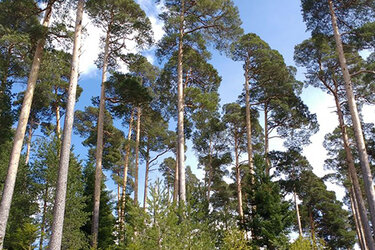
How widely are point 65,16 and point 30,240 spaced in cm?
790

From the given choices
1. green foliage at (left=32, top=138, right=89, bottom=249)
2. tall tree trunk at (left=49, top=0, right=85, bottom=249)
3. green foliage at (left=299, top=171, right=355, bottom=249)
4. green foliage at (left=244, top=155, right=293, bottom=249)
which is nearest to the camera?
tall tree trunk at (left=49, top=0, right=85, bottom=249)

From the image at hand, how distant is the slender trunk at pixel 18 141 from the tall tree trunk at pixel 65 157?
5.83ft

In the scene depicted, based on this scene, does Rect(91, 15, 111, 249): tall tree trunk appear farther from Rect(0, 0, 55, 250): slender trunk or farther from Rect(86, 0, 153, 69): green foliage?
Rect(0, 0, 55, 250): slender trunk

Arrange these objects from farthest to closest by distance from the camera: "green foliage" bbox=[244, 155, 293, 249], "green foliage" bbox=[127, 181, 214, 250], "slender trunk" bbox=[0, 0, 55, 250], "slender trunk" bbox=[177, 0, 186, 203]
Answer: "green foliage" bbox=[244, 155, 293, 249] → "slender trunk" bbox=[177, 0, 186, 203] → "slender trunk" bbox=[0, 0, 55, 250] → "green foliage" bbox=[127, 181, 214, 250]

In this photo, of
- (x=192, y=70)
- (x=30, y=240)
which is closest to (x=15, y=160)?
(x=30, y=240)

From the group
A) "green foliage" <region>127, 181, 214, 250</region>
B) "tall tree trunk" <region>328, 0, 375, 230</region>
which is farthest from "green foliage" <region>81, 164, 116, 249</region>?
"tall tree trunk" <region>328, 0, 375, 230</region>

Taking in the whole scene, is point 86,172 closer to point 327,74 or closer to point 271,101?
point 271,101

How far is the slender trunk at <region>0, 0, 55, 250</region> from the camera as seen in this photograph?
8062mm

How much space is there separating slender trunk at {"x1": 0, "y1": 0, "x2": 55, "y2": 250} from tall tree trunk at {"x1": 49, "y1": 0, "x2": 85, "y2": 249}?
1.78 metres

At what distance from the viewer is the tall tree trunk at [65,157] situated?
689 centimetres

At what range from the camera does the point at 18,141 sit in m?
9.14

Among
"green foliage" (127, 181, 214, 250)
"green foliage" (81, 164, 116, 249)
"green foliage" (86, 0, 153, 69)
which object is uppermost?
"green foliage" (86, 0, 153, 69)

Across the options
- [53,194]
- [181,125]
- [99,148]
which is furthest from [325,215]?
[53,194]

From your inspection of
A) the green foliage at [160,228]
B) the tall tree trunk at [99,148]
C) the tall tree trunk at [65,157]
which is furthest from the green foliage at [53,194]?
the green foliage at [160,228]
